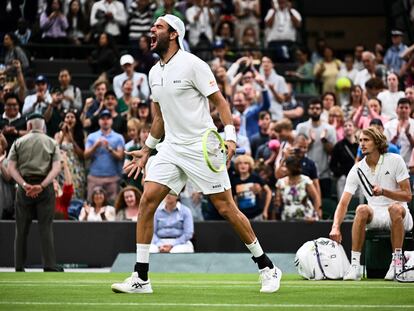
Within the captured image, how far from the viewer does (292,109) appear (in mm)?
19297

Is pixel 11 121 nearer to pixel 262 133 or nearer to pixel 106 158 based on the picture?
pixel 106 158

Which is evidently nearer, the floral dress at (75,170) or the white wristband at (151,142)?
the white wristband at (151,142)

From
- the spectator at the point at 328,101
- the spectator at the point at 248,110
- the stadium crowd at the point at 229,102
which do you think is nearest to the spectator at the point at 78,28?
the stadium crowd at the point at 229,102

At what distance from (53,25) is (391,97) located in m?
7.71

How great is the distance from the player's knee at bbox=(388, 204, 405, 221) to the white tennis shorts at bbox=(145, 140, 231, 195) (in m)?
2.60

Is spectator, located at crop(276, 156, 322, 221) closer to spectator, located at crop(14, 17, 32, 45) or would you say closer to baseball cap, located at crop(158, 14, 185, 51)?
baseball cap, located at crop(158, 14, 185, 51)

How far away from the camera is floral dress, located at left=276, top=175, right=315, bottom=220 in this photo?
1573 centimetres

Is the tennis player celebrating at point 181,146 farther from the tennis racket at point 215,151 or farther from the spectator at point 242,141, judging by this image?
the spectator at point 242,141

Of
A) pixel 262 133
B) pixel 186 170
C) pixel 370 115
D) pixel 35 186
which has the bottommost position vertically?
pixel 35 186

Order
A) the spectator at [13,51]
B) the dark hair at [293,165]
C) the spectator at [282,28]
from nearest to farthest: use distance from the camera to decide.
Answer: the dark hair at [293,165]
the spectator at [13,51]
the spectator at [282,28]

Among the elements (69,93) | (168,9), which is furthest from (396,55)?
(69,93)

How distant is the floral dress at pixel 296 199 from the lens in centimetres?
1573

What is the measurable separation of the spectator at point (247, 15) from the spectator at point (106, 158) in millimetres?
5971

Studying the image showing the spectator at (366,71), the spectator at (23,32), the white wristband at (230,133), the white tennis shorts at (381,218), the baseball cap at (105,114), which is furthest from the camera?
the spectator at (23,32)
